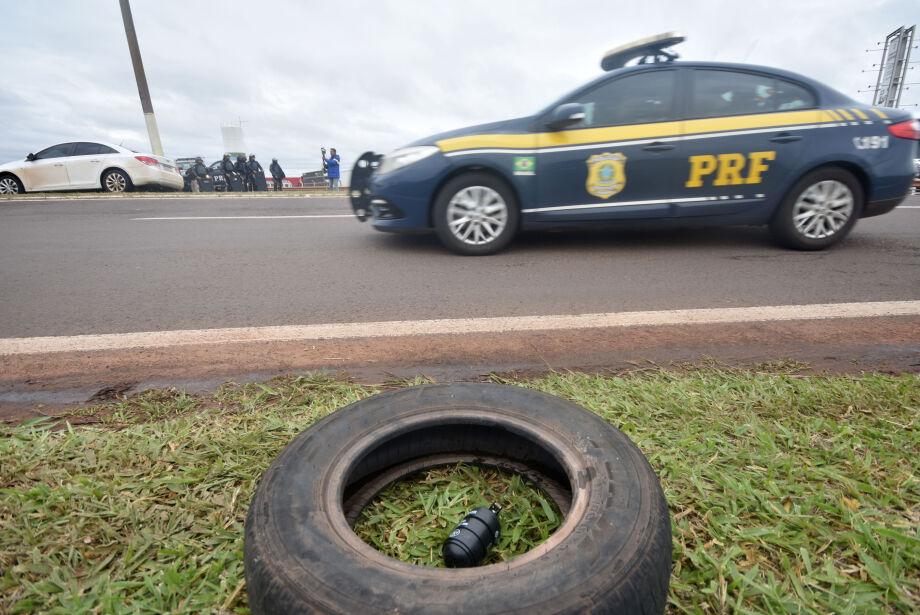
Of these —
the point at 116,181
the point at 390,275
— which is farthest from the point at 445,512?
the point at 116,181

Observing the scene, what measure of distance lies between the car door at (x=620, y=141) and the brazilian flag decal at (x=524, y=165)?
5 centimetres

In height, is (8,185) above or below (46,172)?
below

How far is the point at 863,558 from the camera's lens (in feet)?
3.85

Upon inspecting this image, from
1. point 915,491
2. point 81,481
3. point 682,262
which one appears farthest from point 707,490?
point 682,262

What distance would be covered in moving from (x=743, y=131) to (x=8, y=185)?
14772 mm

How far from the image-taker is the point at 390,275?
148 inches

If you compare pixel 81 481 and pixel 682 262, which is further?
pixel 682 262

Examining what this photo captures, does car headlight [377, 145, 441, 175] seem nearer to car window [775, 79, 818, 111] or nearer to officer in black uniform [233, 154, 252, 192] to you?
car window [775, 79, 818, 111]

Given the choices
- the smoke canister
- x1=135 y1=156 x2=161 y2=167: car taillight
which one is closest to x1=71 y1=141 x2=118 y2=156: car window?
x1=135 y1=156 x2=161 y2=167: car taillight

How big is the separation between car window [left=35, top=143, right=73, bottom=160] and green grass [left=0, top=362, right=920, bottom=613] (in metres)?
13.2

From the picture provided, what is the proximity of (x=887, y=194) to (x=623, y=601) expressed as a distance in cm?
500

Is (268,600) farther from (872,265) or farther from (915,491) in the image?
(872,265)

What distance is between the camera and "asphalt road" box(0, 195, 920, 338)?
2.97m

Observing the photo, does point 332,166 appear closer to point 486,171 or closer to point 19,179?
point 19,179
